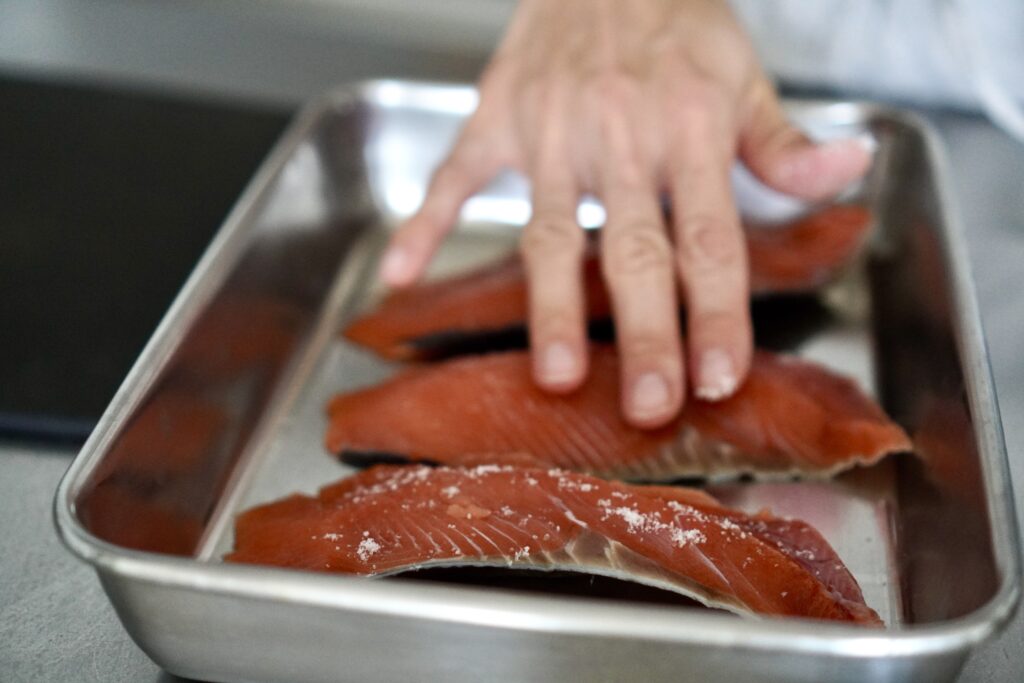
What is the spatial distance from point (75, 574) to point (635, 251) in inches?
31.5

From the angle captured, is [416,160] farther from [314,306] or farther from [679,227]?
[679,227]

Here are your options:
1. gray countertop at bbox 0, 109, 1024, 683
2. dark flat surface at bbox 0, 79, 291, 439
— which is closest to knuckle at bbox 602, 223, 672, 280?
gray countertop at bbox 0, 109, 1024, 683

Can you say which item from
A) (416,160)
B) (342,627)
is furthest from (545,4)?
(342,627)

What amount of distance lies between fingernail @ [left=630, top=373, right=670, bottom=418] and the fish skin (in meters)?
0.11

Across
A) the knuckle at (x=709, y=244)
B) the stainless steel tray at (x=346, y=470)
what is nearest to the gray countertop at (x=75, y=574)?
the stainless steel tray at (x=346, y=470)

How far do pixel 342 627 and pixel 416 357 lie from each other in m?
0.71

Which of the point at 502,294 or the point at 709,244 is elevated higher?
the point at 709,244

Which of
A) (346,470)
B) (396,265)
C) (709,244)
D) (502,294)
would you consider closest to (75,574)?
(346,470)

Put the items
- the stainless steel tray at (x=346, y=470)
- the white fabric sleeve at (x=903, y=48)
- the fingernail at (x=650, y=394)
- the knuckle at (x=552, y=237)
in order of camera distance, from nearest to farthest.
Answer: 1. the stainless steel tray at (x=346, y=470)
2. the fingernail at (x=650, y=394)
3. the knuckle at (x=552, y=237)
4. the white fabric sleeve at (x=903, y=48)

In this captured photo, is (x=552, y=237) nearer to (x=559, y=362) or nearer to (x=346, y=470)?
(x=559, y=362)

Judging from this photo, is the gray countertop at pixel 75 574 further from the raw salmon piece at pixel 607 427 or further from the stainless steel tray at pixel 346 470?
the raw salmon piece at pixel 607 427

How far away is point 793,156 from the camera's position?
141 centimetres

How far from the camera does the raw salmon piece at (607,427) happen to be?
1267 mm

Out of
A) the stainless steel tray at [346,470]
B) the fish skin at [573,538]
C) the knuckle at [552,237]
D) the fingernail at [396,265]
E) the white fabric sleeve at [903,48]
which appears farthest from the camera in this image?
the white fabric sleeve at [903,48]
